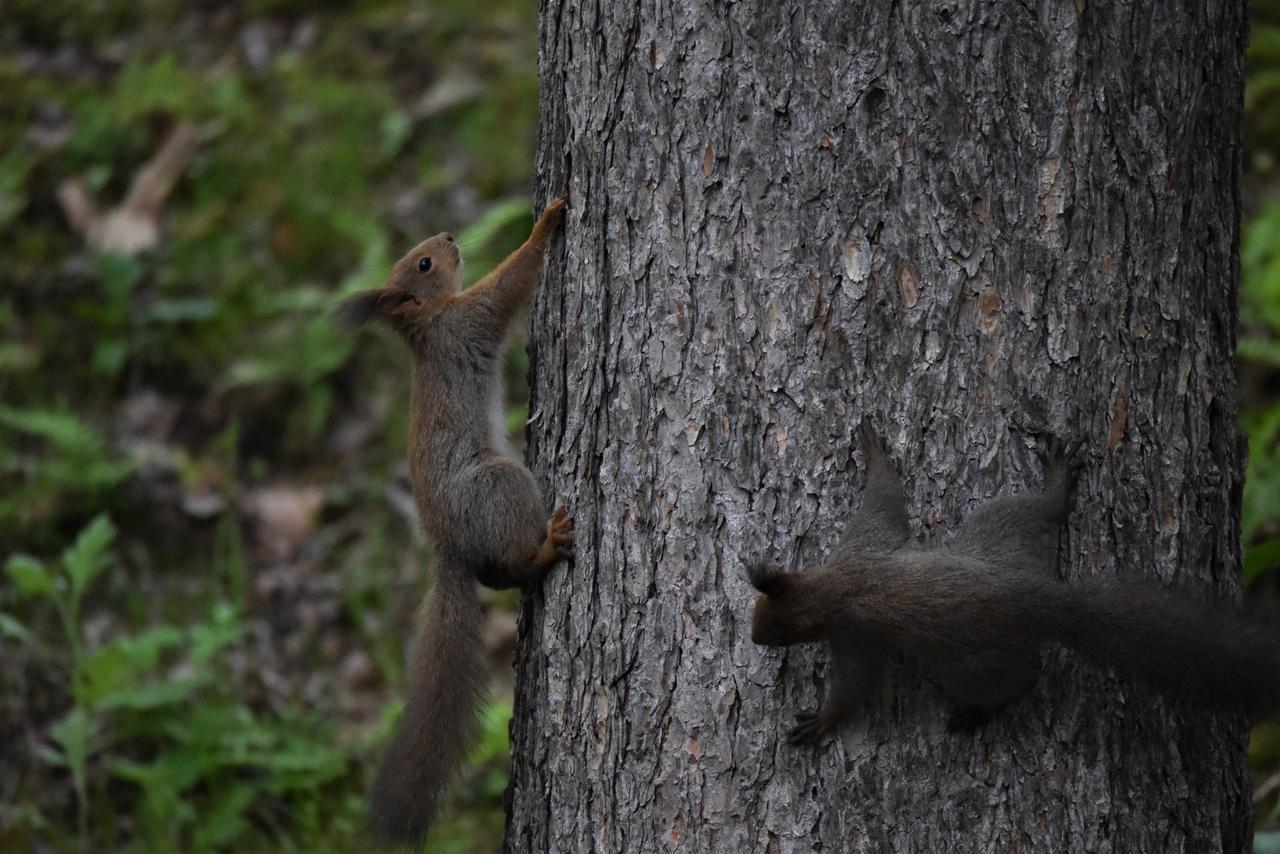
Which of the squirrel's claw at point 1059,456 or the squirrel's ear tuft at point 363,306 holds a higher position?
the squirrel's claw at point 1059,456

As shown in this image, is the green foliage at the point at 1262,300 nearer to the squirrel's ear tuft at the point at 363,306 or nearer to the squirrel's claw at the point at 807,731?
the squirrel's claw at the point at 807,731

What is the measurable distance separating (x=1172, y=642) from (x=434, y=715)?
5.61 ft

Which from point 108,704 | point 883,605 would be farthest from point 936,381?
point 108,704

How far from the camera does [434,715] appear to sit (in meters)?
3.35

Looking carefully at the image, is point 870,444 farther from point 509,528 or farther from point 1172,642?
point 509,528

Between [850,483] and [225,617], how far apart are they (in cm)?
307

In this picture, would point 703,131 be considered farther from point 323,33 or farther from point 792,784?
point 323,33

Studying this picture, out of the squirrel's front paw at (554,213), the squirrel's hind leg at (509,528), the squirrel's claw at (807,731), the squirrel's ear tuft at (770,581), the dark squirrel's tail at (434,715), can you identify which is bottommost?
the dark squirrel's tail at (434,715)

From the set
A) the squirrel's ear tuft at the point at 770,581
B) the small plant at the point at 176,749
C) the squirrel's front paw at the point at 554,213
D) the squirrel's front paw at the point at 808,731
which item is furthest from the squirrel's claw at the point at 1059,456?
the small plant at the point at 176,749

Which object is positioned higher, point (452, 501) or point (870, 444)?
point (870, 444)

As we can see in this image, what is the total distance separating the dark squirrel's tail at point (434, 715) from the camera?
10.5ft

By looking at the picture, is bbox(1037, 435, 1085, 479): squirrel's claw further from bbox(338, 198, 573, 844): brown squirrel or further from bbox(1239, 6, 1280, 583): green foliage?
bbox(1239, 6, 1280, 583): green foliage

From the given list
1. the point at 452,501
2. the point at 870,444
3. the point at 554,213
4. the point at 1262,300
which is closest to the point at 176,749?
the point at 452,501

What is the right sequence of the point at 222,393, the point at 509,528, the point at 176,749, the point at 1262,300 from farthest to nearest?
the point at 222,393
the point at 1262,300
the point at 176,749
the point at 509,528
